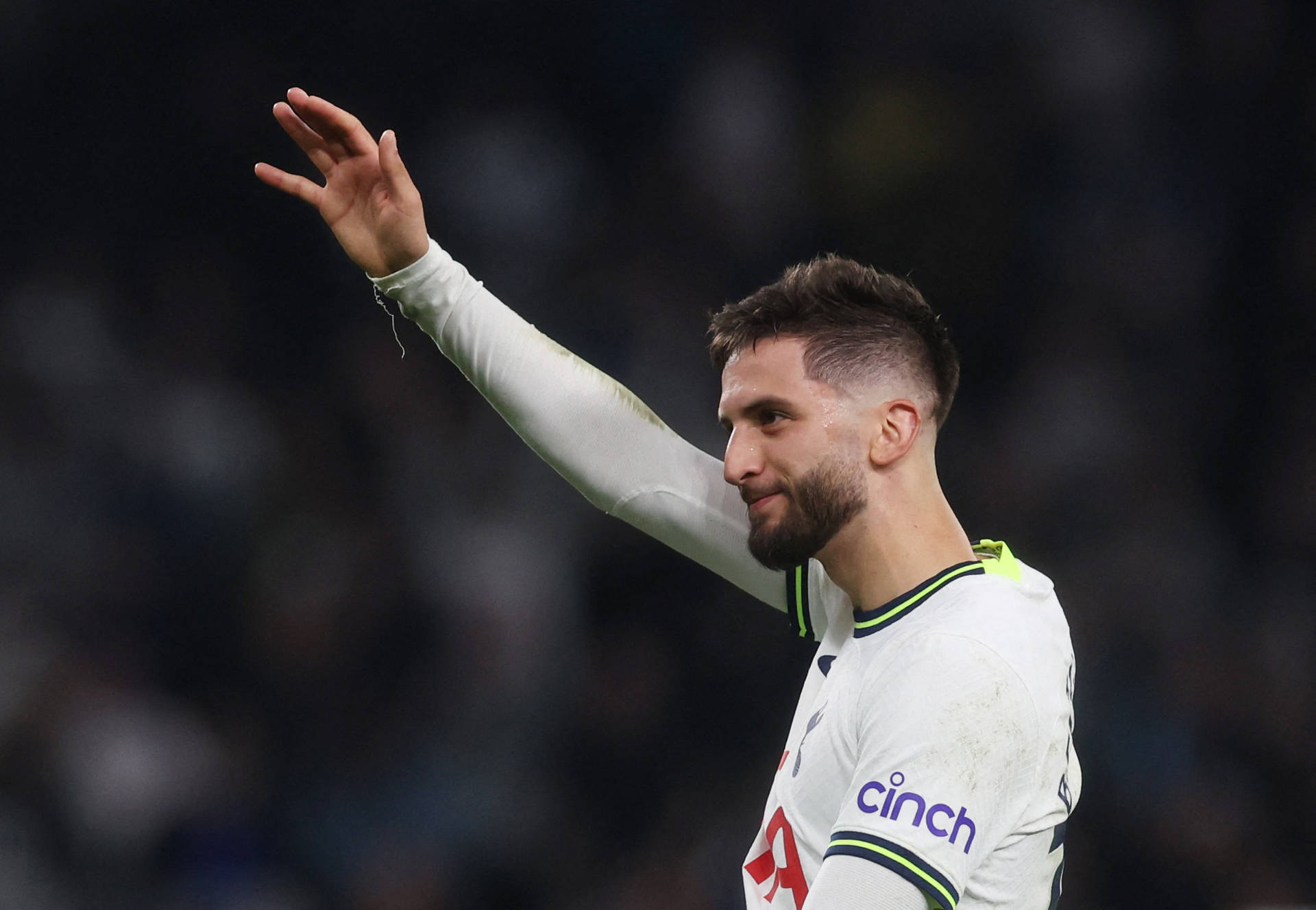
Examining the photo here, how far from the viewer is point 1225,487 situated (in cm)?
586

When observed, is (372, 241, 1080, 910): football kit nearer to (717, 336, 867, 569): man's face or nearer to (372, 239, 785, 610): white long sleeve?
(372, 239, 785, 610): white long sleeve

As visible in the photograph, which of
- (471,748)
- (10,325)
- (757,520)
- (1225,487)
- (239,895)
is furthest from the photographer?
(1225,487)

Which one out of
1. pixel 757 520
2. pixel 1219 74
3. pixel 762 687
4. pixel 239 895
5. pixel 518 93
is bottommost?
pixel 239 895

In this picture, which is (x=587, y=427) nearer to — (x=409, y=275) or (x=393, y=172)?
(x=409, y=275)

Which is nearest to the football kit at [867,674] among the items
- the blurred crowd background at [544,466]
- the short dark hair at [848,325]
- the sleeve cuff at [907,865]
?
the sleeve cuff at [907,865]

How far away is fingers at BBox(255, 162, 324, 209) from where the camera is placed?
2469mm

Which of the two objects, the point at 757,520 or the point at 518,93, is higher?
the point at 518,93

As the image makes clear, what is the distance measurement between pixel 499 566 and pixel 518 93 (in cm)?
216

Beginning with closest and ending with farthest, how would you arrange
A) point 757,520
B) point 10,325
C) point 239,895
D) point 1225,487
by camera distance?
point 757,520, point 239,895, point 10,325, point 1225,487

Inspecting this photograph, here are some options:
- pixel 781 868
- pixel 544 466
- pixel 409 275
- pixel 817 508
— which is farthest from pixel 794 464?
pixel 544 466

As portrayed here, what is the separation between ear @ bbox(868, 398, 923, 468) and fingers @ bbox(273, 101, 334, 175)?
1098mm

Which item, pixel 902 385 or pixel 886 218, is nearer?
pixel 902 385

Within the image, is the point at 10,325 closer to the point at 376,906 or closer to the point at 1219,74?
the point at 376,906

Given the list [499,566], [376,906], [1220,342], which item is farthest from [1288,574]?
[376,906]
